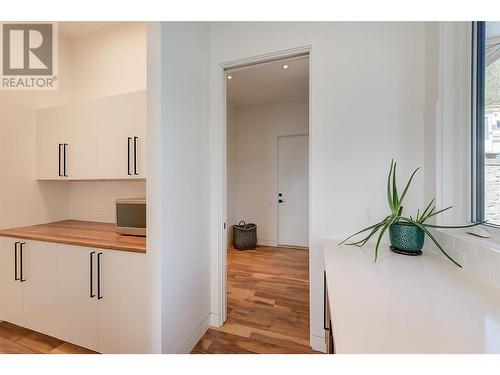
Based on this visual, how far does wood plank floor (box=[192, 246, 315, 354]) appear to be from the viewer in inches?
61.0

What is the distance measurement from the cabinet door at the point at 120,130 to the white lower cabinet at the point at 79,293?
653mm

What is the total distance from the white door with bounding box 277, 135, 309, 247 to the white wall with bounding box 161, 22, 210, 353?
8.00 ft

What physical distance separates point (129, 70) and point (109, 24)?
1.66 feet

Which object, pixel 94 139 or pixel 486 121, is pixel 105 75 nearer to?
pixel 94 139

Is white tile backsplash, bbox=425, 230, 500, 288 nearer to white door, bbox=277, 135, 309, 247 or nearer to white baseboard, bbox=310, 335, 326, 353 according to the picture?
white baseboard, bbox=310, 335, 326, 353

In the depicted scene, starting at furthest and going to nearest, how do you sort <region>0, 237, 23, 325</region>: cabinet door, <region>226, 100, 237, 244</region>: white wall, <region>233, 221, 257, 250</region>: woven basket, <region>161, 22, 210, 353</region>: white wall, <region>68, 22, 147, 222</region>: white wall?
<region>226, 100, 237, 244</region>: white wall < <region>233, 221, 257, 250</region>: woven basket < <region>68, 22, 147, 222</region>: white wall < <region>0, 237, 23, 325</region>: cabinet door < <region>161, 22, 210, 353</region>: white wall

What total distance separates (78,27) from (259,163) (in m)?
2.97

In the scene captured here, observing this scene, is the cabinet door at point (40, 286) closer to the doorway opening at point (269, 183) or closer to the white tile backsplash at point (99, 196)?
the white tile backsplash at point (99, 196)

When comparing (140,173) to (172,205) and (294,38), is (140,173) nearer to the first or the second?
(172,205)

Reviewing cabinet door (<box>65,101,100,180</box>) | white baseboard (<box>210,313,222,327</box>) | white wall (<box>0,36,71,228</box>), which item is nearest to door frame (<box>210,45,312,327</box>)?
white baseboard (<box>210,313,222,327</box>)

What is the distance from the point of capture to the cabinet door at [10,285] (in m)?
1.62

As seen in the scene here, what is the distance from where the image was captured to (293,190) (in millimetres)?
3918

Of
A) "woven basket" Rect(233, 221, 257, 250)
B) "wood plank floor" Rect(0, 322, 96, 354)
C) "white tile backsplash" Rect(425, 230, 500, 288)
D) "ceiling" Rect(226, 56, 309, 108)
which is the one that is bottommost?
"wood plank floor" Rect(0, 322, 96, 354)

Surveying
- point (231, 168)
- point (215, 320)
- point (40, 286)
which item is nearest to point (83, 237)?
point (40, 286)
